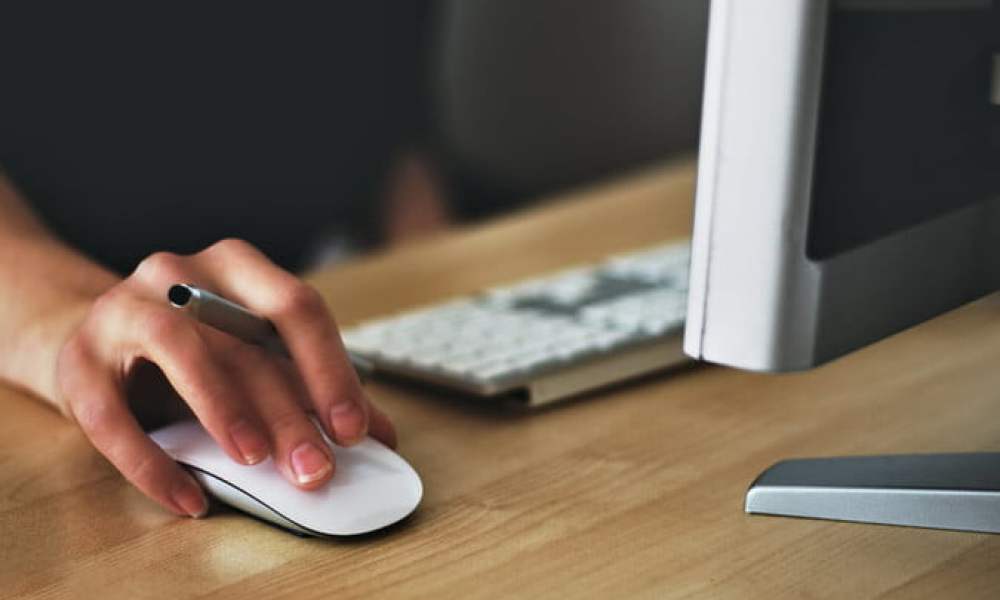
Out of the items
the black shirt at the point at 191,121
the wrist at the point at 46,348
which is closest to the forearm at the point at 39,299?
the wrist at the point at 46,348

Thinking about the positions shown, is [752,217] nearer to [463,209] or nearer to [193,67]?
[193,67]

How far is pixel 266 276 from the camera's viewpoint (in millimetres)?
692

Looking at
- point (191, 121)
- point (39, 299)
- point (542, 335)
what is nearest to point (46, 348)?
point (39, 299)

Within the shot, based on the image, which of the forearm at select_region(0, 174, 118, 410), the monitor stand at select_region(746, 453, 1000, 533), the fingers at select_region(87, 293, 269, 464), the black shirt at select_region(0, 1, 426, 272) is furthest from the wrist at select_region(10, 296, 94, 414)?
the black shirt at select_region(0, 1, 426, 272)

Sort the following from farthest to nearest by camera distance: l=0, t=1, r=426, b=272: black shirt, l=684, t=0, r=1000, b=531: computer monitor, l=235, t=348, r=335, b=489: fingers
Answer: l=0, t=1, r=426, b=272: black shirt → l=235, t=348, r=335, b=489: fingers → l=684, t=0, r=1000, b=531: computer monitor

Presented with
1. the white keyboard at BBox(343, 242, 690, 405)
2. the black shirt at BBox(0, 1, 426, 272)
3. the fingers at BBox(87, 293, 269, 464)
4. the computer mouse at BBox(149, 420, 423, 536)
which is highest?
the fingers at BBox(87, 293, 269, 464)

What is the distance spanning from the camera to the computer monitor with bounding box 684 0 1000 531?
1.69 feet

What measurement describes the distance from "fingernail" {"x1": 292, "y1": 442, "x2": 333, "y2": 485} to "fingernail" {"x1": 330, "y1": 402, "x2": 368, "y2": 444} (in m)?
0.02

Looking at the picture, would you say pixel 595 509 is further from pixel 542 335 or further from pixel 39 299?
pixel 39 299

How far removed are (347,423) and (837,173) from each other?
255mm

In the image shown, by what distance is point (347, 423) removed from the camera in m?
0.65

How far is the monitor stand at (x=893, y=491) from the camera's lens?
0.61 meters

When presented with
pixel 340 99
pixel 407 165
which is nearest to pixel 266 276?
pixel 340 99

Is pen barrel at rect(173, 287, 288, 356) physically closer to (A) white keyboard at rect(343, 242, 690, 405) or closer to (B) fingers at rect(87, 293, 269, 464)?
(B) fingers at rect(87, 293, 269, 464)
